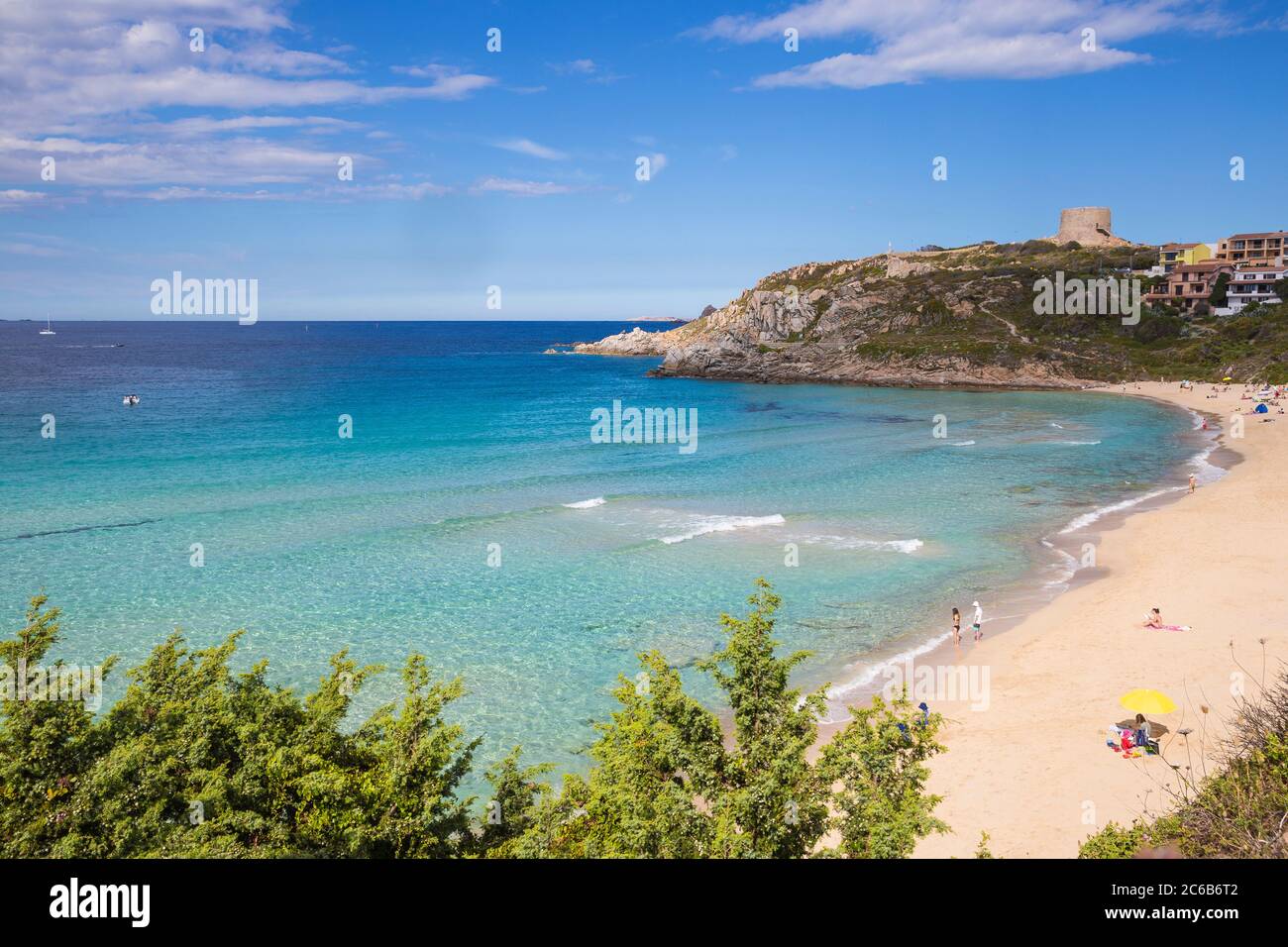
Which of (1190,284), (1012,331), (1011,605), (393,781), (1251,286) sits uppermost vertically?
(1190,284)

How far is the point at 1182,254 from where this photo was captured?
154625 millimetres

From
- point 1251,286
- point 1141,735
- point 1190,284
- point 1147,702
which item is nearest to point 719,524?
point 1147,702

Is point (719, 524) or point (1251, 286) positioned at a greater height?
point (1251, 286)

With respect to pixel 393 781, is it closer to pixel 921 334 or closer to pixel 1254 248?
pixel 921 334

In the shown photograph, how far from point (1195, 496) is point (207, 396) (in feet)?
354

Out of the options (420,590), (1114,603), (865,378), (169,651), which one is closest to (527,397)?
(865,378)

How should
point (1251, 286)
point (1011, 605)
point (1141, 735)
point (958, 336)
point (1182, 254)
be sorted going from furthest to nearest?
point (1182, 254), point (958, 336), point (1251, 286), point (1011, 605), point (1141, 735)

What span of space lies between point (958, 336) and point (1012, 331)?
814cm

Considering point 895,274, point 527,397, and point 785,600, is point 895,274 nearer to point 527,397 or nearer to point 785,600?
point 527,397

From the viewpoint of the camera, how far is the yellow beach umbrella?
2167cm

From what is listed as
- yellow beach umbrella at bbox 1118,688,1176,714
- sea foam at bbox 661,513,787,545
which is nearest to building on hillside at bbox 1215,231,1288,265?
sea foam at bbox 661,513,787,545

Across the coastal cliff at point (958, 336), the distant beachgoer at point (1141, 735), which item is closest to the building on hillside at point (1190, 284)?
the coastal cliff at point (958, 336)

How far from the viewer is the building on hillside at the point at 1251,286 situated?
123125 millimetres

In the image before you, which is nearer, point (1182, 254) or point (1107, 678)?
point (1107, 678)
